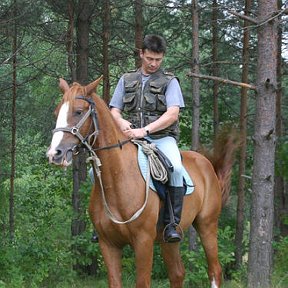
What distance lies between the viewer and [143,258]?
18.1ft

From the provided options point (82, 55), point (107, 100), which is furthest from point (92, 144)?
point (82, 55)

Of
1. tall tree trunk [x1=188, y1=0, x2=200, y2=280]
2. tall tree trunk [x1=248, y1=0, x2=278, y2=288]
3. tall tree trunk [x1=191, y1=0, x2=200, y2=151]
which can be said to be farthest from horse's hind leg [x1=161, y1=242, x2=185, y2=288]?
tall tree trunk [x1=191, y1=0, x2=200, y2=151]

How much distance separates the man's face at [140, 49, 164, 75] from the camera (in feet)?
19.6

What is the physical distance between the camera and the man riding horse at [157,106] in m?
5.92

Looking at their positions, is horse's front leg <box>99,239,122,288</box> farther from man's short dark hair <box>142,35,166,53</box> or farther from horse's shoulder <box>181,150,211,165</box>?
man's short dark hair <box>142,35,166,53</box>

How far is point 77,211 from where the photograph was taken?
12.5 m

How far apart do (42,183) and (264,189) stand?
14.3 meters

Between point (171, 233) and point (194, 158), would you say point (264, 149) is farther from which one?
point (171, 233)

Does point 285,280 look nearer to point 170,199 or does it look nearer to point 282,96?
point 170,199

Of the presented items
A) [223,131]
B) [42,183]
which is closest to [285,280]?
[223,131]

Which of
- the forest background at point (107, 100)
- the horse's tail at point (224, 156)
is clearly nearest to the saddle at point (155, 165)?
the forest background at point (107, 100)

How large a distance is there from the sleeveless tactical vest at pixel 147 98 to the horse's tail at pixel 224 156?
1646 mm

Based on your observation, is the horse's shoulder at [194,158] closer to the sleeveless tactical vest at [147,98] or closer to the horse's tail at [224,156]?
the horse's tail at [224,156]

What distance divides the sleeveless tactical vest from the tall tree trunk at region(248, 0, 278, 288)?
178 cm
